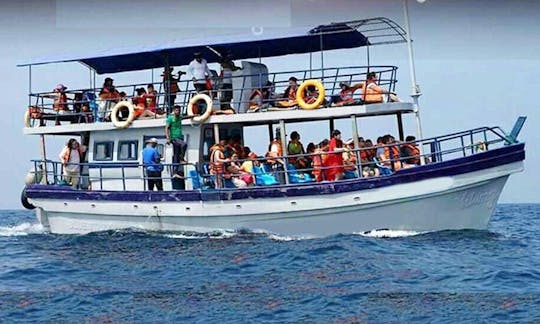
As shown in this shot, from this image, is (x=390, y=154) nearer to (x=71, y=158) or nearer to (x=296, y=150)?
(x=296, y=150)

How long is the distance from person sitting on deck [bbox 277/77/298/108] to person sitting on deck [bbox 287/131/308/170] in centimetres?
73

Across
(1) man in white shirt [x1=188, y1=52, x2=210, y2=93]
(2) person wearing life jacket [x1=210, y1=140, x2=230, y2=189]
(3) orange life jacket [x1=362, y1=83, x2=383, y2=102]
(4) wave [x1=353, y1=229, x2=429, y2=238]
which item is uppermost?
(1) man in white shirt [x1=188, y1=52, x2=210, y2=93]

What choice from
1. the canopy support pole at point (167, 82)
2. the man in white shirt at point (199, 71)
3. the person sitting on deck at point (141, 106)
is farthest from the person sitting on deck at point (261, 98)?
the person sitting on deck at point (141, 106)

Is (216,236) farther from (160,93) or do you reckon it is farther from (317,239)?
(160,93)

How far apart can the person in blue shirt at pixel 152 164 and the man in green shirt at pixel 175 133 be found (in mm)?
330

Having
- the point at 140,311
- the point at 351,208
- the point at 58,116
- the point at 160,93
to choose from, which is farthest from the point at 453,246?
the point at 58,116

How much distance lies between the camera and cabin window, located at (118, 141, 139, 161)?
1916 cm

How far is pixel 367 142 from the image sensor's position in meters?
17.4

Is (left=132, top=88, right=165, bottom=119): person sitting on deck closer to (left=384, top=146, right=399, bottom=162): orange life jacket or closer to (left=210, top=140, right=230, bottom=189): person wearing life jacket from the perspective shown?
(left=210, top=140, right=230, bottom=189): person wearing life jacket

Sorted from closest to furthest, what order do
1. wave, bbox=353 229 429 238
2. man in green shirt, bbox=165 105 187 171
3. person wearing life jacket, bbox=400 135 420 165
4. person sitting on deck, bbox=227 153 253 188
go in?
wave, bbox=353 229 429 238
person wearing life jacket, bbox=400 135 420 165
person sitting on deck, bbox=227 153 253 188
man in green shirt, bbox=165 105 187 171

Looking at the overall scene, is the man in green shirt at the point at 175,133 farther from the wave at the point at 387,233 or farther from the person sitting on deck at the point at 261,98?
the wave at the point at 387,233

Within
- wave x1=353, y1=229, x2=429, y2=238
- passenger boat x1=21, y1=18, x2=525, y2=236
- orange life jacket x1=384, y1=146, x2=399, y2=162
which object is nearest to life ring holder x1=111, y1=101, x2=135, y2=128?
passenger boat x1=21, y1=18, x2=525, y2=236

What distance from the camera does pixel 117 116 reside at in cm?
1902

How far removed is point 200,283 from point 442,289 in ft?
10.5
